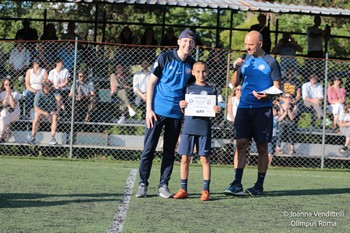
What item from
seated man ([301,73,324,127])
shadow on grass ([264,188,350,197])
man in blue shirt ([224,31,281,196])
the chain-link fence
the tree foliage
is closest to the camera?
man in blue shirt ([224,31,281,196])

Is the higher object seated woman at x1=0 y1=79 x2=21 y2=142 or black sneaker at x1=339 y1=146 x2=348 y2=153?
seated woman at x1=0 y1=79 x2=21 y2=142

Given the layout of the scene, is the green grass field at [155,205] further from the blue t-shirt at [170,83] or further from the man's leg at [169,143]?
the blue t-shirt at [170,83]

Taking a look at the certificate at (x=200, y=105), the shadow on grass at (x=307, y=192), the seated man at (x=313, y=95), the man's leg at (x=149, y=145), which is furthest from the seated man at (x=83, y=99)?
the certificate at (x=200, y=105)

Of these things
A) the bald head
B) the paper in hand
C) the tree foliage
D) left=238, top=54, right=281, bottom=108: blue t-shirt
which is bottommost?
the paper in hand

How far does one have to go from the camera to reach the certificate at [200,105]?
10.1 metres

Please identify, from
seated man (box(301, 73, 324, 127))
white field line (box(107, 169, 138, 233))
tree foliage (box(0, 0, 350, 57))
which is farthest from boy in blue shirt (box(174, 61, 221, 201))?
tree foliage (box(0, 0, 350, 57))

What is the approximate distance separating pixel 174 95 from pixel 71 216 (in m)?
2.50

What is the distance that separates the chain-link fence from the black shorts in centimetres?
579

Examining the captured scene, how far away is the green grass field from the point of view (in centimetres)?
797

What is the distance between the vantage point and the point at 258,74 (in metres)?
10.6

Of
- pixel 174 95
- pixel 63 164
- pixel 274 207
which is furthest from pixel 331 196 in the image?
pixel 63 164

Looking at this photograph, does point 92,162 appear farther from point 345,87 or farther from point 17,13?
point 17,13

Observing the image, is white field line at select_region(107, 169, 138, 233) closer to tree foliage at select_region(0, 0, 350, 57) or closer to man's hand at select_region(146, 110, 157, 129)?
man's hand at select_region(146, 110, 157, 129)

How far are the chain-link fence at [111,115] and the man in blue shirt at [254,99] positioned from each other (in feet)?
19.0
